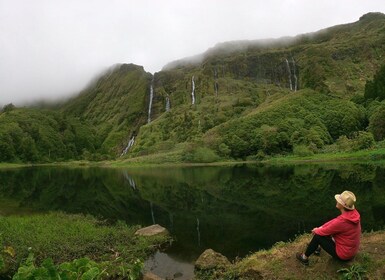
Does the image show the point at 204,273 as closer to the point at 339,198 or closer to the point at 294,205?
the point at 339,198

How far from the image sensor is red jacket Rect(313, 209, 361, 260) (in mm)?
13500

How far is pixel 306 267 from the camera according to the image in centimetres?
1515

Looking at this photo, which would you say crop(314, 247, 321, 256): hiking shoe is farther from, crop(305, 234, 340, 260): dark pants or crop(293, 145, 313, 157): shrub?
crop(293, 145, 313, 157): shrub

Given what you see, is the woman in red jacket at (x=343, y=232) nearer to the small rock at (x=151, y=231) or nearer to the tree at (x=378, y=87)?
the small rock at (x=151, y=231)

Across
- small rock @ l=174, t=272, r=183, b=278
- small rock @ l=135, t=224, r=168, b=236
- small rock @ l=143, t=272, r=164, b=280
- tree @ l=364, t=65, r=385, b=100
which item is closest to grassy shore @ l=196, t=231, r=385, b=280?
small rock @ l=174, t=272, r=183, b=278

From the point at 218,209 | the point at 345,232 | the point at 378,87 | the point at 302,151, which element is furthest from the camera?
the point at 378,87

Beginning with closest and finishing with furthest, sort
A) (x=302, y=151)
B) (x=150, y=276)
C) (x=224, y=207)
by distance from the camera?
(x=150, y=276) → (x=224, y=207) → (x=302, y=151)

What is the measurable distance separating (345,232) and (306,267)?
254 cm

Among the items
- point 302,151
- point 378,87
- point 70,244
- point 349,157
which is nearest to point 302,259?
point 70,244

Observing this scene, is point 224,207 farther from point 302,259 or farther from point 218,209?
point 302,259

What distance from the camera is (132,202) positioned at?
46938mm

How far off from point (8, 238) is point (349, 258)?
20.7 meters

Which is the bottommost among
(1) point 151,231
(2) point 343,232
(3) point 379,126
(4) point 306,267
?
(3) point 379,126

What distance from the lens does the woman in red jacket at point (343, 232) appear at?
1338 cm
